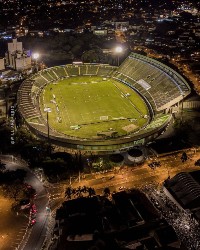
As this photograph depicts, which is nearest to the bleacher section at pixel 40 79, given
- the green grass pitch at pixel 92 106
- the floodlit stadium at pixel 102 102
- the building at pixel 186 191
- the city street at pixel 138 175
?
the floodlit stadium at pixel 102 102

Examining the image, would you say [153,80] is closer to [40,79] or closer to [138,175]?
[40,79]

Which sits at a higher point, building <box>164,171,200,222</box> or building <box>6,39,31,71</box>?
building <box>6,39,31,71</box>

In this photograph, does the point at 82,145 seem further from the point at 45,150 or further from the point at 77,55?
the point at 77,55

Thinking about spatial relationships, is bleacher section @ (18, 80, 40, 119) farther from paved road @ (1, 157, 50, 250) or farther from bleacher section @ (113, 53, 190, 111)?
bleacher section @ (113, 53, 190, 111)

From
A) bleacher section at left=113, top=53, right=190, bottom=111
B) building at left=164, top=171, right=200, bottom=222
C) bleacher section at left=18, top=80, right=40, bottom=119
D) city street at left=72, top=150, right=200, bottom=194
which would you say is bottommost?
city street at left=72, top=150, right=200, bottom=194

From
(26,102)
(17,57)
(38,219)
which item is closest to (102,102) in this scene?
(26,102)

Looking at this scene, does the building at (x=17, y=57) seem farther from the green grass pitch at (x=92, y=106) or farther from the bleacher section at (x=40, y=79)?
the green grass pitch at (x=92, y=106)

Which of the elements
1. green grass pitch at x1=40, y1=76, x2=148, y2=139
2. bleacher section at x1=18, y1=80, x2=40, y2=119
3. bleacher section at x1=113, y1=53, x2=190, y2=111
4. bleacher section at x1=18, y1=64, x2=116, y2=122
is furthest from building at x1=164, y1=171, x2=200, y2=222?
bleacher section at x1=18, y1=64, x2=116, y2=122

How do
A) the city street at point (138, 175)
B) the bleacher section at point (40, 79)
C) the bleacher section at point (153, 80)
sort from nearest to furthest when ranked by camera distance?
the city street at point (138, 175) → the bleacher section at point (40, 79) → the bleacher section at point (153, 80)
